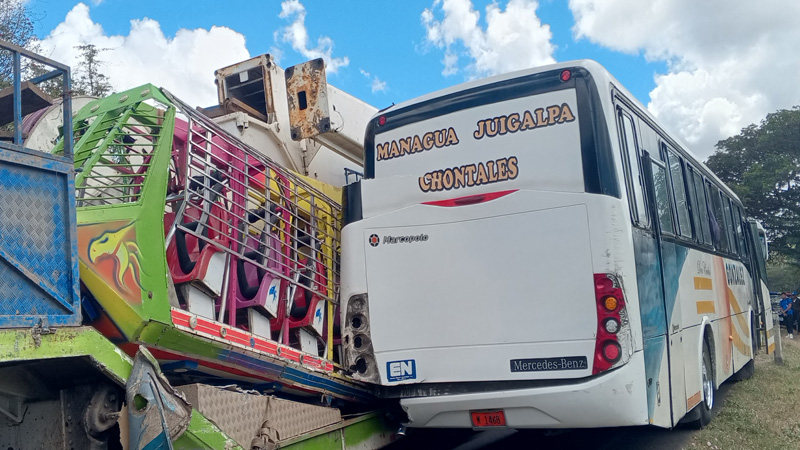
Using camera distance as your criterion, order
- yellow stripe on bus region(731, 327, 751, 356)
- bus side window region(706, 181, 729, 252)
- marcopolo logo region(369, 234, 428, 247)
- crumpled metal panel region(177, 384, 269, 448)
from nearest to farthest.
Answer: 1. crumpled metal panel region(177, 384, 269, 448)
2. marcopolo logo region(369, 234, 428, 247)
3. bus side window region(706, 181, 729, 252)
4. yellow stripe on bus region(731, 327, 751, 356)

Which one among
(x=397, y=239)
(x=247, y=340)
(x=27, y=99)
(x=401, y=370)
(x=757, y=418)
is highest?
(x=27, y=99)

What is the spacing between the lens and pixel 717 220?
900cm

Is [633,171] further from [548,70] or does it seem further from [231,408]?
[231,408]

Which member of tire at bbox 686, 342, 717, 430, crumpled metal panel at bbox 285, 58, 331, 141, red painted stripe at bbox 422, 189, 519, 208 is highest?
crumpled metal panel at bbox 285, 58, 331, 141

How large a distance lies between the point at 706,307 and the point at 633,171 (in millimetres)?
2962

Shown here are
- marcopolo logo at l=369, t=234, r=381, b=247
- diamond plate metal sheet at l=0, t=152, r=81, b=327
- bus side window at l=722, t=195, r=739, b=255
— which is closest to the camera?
diamond plate metal sheet at l=0, t=152, r=81, b=327

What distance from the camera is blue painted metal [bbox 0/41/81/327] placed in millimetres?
2938

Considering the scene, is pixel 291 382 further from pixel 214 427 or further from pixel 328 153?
pixel 328 153

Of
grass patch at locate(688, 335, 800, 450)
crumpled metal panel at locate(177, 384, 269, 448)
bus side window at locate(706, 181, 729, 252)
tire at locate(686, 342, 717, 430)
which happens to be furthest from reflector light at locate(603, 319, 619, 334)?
bus side window at locate(706, 181, 729, 252)

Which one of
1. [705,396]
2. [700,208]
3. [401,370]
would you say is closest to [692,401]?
[705,396]

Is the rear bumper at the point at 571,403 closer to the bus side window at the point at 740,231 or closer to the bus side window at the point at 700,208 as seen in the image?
the bus side window at the point at 700,208

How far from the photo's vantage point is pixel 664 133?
672cm

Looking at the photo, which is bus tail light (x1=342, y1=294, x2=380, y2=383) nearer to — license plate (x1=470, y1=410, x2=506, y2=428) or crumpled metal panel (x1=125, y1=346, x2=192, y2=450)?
license plate (x1=470, y1=410, x2=506, y2=428)

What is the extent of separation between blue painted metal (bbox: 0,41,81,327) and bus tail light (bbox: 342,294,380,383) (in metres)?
2.44
